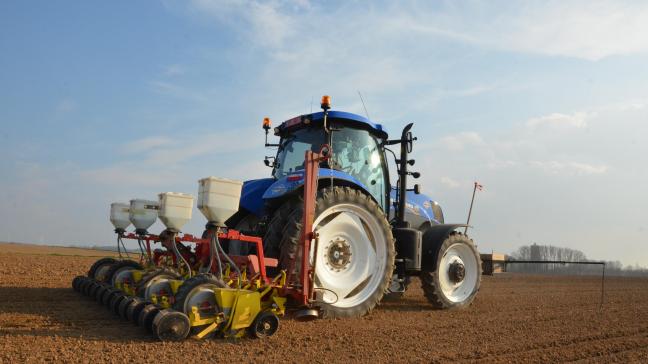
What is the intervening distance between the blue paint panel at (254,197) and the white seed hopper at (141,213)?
114cm

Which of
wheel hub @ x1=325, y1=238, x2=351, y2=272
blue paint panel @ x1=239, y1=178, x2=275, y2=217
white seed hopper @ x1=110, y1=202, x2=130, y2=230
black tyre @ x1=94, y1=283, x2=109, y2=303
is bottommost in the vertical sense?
black tyre @ x1=94, y1=283, x2=109, y2=303

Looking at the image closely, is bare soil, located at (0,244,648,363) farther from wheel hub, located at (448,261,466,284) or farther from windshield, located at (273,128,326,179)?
windshield, located at (273,128,326,179)

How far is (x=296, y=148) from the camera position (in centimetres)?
691

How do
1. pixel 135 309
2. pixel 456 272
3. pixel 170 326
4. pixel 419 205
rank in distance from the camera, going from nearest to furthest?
pixel 170 326 → pixel 135 309 → pixel 456 272 → pixel 419 205

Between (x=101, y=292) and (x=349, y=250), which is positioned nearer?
(x=349, y=250)

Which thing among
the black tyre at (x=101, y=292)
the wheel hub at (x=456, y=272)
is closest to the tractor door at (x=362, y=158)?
the wheel hub at (x=456, y=272)

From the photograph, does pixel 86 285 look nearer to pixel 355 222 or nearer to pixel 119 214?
pixel 119 214

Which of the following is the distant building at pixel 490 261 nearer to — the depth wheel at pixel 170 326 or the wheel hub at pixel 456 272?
the wheel hub at pixel 456 272

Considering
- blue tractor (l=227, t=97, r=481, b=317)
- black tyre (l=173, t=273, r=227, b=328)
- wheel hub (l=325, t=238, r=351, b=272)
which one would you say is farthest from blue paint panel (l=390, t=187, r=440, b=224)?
black tyre (l=173, t=273, r=227, b=328)

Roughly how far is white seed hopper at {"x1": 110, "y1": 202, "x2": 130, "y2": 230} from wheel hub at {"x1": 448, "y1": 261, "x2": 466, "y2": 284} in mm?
4574

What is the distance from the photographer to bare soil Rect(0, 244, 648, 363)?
395 centimetres

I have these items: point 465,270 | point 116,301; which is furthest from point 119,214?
point 465,270

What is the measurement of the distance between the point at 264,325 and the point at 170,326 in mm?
830

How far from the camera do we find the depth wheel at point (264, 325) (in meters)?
4.48
